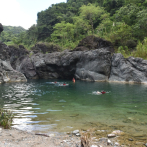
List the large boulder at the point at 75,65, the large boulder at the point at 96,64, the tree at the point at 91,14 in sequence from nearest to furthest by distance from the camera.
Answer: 1. the large boulder at the point at 96,64
2. the large boulder at the point at 75,65
3. the tree at the point at 91,14

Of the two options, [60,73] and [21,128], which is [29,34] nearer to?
[60,73]

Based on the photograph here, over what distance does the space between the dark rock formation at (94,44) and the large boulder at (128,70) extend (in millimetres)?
5220

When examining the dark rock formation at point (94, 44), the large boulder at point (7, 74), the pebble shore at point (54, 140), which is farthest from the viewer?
the dark rock formation at point (94, 44)

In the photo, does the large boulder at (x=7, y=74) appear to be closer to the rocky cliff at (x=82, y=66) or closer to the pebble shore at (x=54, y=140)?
the rocky cliff at (x=82, y=66)

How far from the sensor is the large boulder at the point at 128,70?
74.6 ft

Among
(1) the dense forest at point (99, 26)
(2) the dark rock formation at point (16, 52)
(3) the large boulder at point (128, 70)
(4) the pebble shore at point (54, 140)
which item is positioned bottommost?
(4) the pebble shore at point (54, 140)

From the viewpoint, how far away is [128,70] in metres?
23.8

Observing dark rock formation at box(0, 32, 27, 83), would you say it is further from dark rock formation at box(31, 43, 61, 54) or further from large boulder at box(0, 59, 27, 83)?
dark rock formation at box(31, 43, 61, 54)

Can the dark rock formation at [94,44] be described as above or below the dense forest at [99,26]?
below

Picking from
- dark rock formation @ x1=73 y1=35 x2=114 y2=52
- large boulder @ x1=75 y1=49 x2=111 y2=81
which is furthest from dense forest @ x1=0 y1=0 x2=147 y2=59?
large boulder @ x1=75 y1=49 x2=111 y2=81

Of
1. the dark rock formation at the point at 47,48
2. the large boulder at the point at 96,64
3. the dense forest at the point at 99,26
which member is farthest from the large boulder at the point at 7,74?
the dense forest at the point at 99,26

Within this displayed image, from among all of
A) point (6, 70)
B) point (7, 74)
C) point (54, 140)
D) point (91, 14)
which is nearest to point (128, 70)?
point (7, 74)

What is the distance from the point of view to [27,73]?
36.8m

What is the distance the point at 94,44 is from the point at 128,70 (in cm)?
1036
